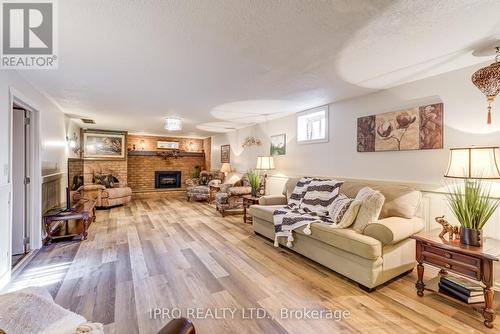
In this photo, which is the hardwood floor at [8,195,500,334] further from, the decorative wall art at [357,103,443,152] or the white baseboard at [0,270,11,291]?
the decorative wall art at [357,103,443,152]

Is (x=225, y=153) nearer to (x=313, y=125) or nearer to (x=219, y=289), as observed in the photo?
(x=313, y=125)

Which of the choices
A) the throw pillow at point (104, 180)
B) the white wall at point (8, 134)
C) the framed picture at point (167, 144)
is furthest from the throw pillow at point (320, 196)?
the framed picture at point (167, 144)

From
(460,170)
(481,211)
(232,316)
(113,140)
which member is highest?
(113,140)

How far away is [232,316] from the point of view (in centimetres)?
183

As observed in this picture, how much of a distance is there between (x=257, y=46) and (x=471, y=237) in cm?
241

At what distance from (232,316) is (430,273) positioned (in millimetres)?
2324

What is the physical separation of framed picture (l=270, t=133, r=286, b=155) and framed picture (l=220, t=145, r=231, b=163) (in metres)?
2.30

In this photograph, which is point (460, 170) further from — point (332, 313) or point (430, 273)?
point (332, 313)

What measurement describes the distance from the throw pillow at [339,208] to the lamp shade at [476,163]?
1.03m

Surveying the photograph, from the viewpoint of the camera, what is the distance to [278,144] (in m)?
5.08

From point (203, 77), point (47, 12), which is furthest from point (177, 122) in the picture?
point (47, 12)

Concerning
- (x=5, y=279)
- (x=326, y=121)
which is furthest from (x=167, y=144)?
(x=5, y=279)

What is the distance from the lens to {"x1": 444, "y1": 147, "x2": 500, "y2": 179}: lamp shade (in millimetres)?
1842

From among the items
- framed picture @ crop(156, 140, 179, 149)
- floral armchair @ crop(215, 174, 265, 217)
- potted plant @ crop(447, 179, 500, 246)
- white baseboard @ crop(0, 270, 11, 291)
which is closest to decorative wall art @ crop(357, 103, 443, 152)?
potted plant @ crop(447, 179, 500, 246)
